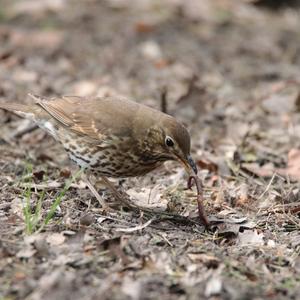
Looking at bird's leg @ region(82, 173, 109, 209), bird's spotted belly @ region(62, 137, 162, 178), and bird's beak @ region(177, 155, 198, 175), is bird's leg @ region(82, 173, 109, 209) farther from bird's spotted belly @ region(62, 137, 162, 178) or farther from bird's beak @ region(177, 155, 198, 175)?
bird's beak @ region(177, 155, 198, 175)

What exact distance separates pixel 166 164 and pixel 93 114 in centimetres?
121

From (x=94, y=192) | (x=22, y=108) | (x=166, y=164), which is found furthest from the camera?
(x=166, y=164)

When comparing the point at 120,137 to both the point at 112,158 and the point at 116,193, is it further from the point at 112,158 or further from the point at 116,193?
the point at 116,193

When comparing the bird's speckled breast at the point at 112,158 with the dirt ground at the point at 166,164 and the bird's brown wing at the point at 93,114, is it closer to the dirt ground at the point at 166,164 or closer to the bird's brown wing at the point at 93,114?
the bird's brown wing at the point at 93,114

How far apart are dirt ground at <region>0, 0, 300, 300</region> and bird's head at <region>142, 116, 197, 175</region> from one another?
437 mm

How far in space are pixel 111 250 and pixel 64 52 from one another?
612cm

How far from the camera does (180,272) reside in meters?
4.54

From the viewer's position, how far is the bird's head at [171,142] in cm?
557

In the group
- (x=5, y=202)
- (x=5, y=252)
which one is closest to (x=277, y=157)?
(x=5, y=202)

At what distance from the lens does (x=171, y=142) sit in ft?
18.4

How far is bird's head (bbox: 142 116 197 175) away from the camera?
219 inches

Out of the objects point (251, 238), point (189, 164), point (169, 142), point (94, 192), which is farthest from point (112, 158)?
point (251, 238)

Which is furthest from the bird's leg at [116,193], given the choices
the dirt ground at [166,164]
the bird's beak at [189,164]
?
the bird's beak at [189,164]

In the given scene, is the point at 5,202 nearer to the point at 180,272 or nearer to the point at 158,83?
the point at 180,272
